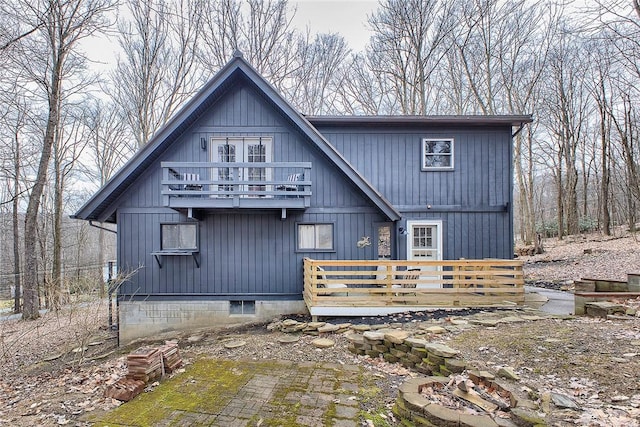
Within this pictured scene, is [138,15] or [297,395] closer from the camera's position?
[297,395]

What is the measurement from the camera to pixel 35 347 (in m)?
8.86

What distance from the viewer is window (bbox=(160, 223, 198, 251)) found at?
882 cm

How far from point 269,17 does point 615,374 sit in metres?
17.7

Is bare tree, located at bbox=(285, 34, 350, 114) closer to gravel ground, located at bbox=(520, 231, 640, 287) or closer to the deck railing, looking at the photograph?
the deck railing

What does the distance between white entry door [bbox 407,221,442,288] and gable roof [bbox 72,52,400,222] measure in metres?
1.61

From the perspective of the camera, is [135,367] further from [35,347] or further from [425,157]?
[425,157]

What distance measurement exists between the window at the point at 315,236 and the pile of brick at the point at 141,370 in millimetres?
4473

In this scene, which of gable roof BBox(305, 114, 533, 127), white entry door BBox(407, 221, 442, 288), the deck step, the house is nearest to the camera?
the deck step

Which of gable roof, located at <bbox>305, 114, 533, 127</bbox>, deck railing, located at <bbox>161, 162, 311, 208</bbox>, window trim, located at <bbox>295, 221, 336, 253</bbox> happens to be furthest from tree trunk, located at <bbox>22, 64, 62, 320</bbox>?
window trim, located at <bbox>295, 221, 336, 253</bbox>

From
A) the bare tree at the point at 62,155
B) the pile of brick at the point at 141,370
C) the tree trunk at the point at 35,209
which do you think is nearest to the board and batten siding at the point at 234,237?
the pile of brick at the point at 141,370

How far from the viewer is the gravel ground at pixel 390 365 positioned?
→ 348cm

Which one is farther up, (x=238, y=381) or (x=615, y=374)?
(x=615, y=374)

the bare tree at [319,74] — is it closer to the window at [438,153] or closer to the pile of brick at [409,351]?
the window at [438,153]

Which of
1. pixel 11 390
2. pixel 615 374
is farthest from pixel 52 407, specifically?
pixel 615 374
